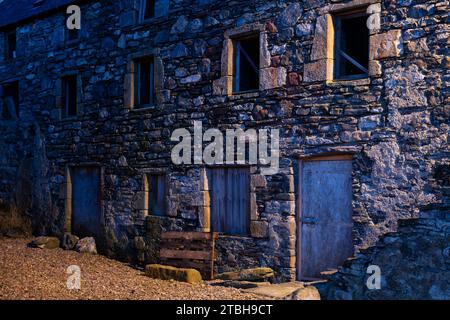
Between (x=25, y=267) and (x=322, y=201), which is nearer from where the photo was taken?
(x=322, y=201)

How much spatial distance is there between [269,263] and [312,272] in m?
0.68

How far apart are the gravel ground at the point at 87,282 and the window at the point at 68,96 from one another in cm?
331

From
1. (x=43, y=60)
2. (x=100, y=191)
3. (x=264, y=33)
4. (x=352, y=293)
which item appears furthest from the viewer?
(x=43, y=60)

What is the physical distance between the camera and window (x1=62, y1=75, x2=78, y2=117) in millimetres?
12594

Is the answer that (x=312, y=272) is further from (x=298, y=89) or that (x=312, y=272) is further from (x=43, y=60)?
(x=43, y=60)

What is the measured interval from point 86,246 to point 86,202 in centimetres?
105

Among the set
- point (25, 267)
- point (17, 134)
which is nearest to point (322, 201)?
point (25, 267)

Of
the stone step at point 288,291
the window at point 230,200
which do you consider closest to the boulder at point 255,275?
the stone step at point 288,291

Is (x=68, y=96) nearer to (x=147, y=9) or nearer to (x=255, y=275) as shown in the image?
(x=147, y=9)

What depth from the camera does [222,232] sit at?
366 inches

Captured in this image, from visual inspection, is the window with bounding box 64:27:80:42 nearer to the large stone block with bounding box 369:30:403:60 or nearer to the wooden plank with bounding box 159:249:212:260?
the wooden plank with bounding box 159:249:212:260

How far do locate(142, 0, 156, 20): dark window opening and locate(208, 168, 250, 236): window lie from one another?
135 inches

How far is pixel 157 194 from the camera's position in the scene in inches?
414

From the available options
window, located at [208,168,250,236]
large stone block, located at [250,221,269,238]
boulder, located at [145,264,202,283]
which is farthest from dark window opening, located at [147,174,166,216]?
large stone block, located at [250,221,269,238]
